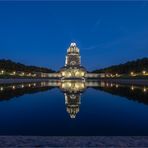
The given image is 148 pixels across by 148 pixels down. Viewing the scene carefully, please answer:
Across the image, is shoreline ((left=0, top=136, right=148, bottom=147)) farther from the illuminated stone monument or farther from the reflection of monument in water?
A: the illuminated stone monument

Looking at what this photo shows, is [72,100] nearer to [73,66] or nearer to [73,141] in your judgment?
[73,141]

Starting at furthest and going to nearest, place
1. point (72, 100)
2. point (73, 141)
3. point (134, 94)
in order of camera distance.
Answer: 1. point (134, 94)
2. point (72, 100)
3. point (73, 141)

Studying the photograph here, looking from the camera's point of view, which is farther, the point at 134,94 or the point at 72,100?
the point at 134,94

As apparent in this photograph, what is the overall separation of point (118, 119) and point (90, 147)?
275 inches

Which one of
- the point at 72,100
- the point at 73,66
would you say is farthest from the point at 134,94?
the point at 73,66

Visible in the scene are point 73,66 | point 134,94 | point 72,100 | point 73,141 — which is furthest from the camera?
point 73,66

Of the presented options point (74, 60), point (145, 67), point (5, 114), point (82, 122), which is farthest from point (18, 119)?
point (74, 60)

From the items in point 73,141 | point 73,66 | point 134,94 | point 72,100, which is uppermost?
point 73,66

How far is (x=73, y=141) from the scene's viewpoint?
916 centimetres

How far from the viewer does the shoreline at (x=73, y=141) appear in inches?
344

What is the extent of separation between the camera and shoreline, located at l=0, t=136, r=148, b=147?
8727mm

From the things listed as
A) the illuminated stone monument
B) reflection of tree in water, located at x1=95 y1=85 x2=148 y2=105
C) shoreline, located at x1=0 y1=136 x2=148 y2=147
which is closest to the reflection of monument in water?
reflection of tree in water, located at x1=95 y1=85 x2=148 y2=105

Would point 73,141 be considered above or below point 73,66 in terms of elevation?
below

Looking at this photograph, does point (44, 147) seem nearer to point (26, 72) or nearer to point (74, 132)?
point (74, 132)
